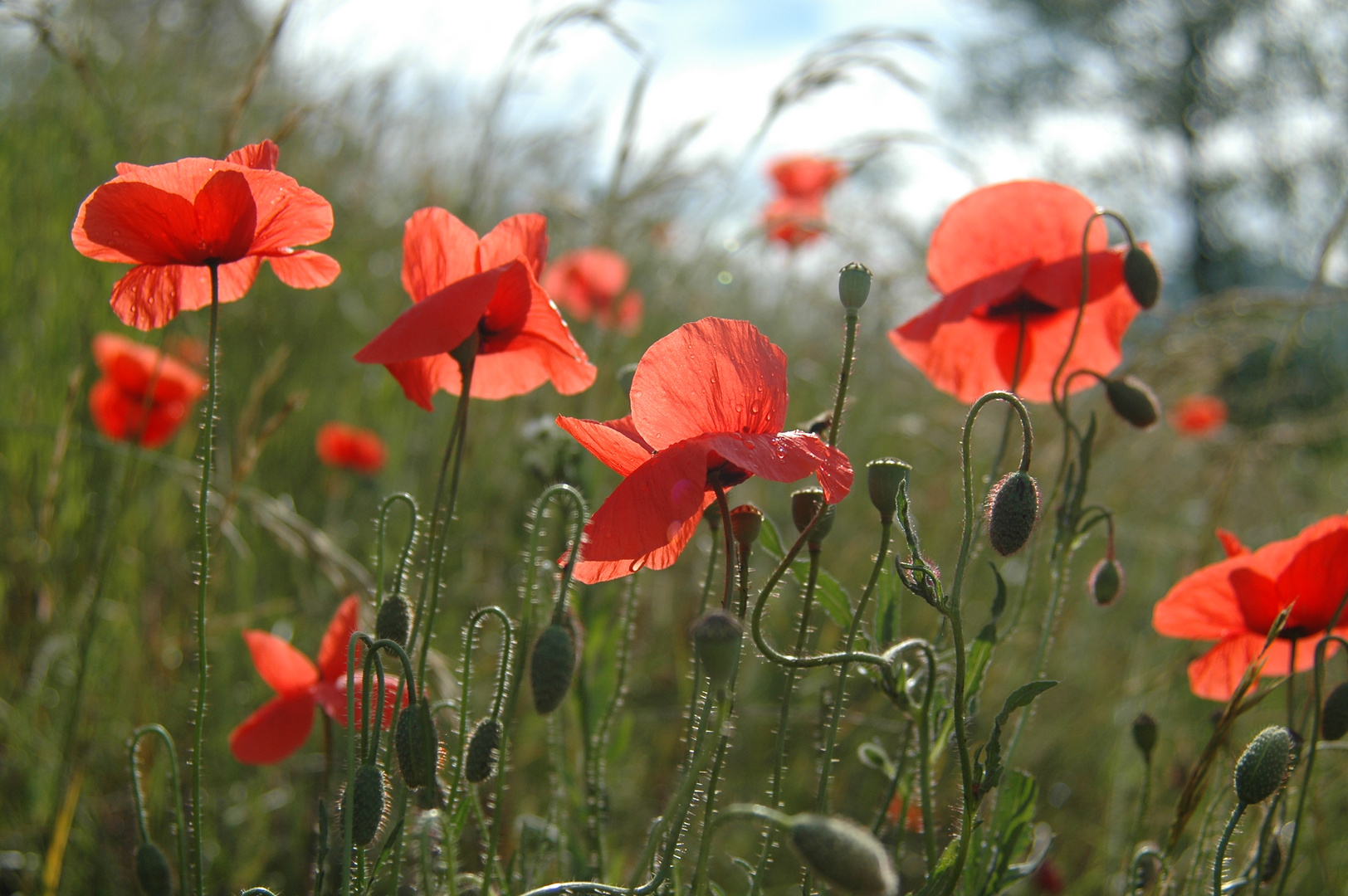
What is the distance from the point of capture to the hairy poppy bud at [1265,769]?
83cm

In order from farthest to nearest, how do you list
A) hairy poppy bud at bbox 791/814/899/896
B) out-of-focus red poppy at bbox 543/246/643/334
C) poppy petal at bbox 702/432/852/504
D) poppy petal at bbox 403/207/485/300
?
out-of-focus red poppy at bbox 543/246/643/334
poppy petal at bbox 403/207/485/300
poppy petal at bbox 702/432/852/504
hairy poppy bud at bbox 791/814/899/896

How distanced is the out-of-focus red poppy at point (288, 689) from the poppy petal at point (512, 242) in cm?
41

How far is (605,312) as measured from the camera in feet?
9.87

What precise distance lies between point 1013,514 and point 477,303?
1.69ft

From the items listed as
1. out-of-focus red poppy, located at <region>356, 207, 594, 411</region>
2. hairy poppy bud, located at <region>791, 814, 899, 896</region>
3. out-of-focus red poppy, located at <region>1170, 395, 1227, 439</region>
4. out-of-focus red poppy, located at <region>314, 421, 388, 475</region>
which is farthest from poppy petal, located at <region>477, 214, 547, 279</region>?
out-of-focus red poppy, located at <region>1170, 395, 1227, 439</region>

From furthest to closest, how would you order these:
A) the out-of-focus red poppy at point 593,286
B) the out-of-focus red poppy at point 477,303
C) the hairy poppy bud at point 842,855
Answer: the out-of-focus red poppy at point 593,286
the out-of-focus red poppy at point 477,303
the hairy poppy bud at point 842,855

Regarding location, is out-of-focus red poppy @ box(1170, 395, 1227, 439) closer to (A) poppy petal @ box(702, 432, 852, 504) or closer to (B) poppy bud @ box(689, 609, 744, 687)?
(A) poppy petal @ box(702, 432, 852, 504)

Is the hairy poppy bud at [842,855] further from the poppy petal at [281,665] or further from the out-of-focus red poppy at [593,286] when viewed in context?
the out-of-focus red poppy at [593,286]

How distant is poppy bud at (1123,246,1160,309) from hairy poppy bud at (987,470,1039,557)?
44 cm

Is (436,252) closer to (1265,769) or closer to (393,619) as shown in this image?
(393,619)

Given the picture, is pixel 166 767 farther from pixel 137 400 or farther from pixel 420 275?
pixel 420 275

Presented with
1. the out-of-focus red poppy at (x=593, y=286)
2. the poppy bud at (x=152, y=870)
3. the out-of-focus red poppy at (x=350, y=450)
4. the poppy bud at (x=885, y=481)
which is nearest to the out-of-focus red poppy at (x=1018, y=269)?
the poppy bud at (x=885, y=481)

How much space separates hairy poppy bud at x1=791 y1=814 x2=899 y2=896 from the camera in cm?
55

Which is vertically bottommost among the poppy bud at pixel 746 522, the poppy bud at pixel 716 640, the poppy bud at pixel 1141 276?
the poppy bud at pixel 716 640
